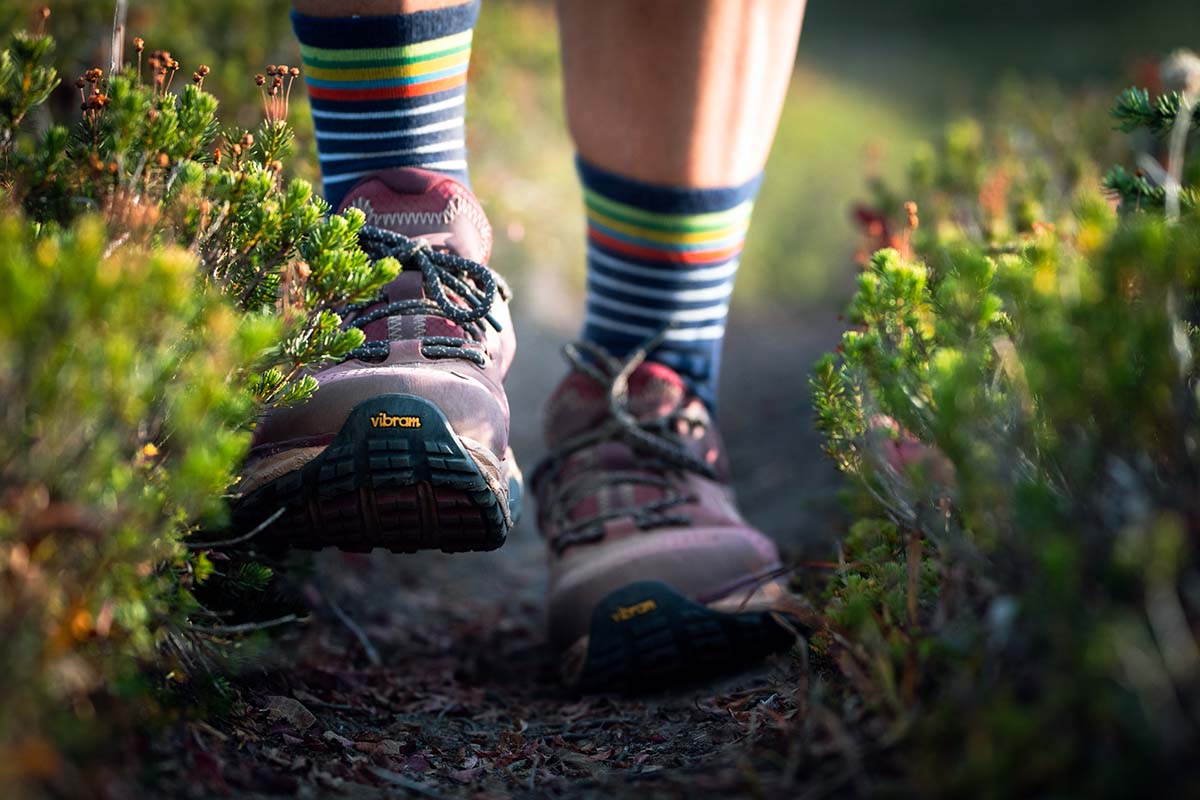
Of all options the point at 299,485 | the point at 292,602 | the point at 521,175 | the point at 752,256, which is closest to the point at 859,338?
the point at 299,485

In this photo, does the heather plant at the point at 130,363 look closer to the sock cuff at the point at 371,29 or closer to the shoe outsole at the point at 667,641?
the sock cuff at the point at 371,29

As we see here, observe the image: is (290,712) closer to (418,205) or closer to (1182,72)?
(418,205)

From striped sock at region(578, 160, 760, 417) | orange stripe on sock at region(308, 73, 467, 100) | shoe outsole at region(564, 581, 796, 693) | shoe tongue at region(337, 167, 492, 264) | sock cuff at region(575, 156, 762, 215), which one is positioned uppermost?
orange stripe on sock at region(308, 73, 467, 100)

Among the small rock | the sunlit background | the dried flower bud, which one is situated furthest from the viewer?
the sunlit background

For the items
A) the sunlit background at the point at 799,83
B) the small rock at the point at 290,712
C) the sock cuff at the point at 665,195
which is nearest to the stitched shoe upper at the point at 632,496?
the sock cuff at the point at 665,195

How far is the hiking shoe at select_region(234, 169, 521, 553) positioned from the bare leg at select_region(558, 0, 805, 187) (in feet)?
1.87

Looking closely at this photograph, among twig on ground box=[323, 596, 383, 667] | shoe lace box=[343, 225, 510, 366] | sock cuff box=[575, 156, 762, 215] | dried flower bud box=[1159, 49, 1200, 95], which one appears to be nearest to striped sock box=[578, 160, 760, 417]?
sock cuff box=[575, 156, 762, 215]

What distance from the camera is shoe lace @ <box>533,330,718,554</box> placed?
6.38ft

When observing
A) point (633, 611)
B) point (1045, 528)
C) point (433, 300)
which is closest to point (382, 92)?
point (433, 300)

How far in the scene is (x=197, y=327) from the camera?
3.96ft

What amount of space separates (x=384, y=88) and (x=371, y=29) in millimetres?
93

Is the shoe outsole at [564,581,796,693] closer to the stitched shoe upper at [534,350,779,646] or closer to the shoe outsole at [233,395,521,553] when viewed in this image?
the stitched shoe upper at [534,350,779,646]

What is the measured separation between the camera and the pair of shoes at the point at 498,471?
143 cm

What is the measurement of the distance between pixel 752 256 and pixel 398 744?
450 cm
